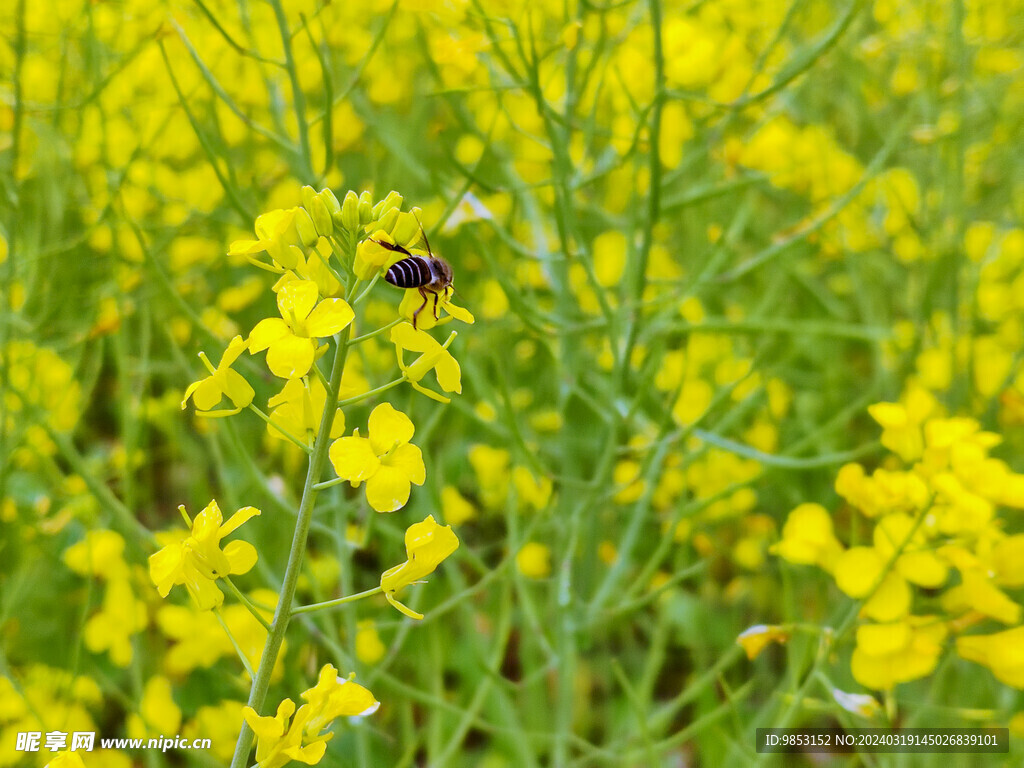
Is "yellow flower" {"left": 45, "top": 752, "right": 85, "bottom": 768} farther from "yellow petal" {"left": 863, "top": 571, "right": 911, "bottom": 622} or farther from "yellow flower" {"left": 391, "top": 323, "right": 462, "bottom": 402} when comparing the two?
"yellow petal" {"left": 863, "top": 571, "right": 911, "bottom": 622}

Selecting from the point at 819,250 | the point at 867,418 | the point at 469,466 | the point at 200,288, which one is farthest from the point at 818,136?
the point at 200,288

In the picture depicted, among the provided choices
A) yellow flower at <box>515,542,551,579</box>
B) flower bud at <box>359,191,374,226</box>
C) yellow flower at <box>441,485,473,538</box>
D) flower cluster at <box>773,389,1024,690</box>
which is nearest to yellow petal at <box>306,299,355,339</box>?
flower bud at <box>359,191,374,226</box>

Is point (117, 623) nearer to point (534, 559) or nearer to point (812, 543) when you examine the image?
point (534, 559)

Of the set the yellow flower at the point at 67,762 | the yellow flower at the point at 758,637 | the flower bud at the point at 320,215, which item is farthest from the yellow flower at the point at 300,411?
the yellow flower at the point at 758,637

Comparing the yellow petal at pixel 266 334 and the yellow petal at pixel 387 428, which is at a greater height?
the yellow petal at pixel 266 334

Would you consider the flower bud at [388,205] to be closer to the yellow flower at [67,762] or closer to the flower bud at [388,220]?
the flower bud at [388,220]

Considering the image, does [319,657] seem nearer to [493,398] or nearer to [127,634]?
[127,634]
